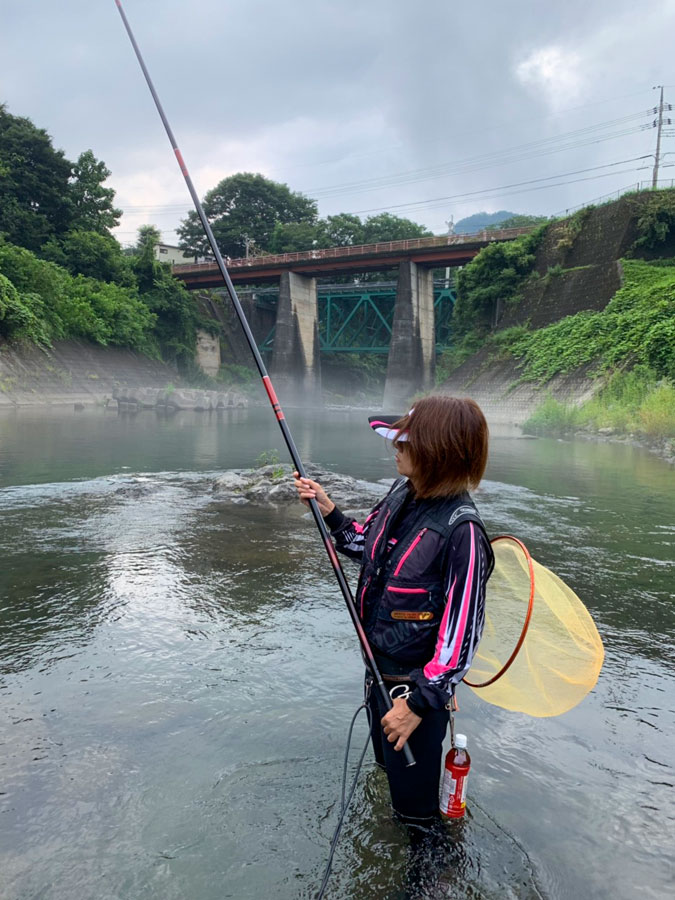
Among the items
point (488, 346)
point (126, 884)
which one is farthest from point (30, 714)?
point (488, 346)

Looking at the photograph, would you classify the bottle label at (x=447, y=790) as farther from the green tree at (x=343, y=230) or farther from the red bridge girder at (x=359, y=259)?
the green tree at (x=343, y=230)

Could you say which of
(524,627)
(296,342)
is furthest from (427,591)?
(296,342)

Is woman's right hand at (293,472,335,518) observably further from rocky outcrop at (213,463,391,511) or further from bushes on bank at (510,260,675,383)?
bushes on bank at (510,260,675,383)

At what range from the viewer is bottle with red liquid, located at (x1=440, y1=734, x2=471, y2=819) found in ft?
7.39

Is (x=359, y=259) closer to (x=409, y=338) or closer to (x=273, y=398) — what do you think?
(x=409, y=338)

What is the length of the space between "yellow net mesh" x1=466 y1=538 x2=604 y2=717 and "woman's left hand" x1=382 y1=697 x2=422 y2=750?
530 mm

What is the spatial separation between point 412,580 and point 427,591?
60 mm

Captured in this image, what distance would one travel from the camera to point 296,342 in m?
54.1

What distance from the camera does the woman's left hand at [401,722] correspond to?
2.02 metres

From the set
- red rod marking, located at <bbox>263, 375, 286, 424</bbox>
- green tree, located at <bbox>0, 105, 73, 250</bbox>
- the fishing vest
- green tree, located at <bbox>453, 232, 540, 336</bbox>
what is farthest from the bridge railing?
the fishing vest

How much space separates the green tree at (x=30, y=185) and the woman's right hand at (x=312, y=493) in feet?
147

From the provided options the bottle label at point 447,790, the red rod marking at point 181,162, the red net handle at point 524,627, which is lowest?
Result: the bottle label at point 447,790

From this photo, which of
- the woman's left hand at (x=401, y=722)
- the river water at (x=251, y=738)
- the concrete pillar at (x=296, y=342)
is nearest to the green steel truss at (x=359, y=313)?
the concrete pillar at (x=296, y=342)

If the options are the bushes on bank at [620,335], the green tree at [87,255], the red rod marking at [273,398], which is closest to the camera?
the red rod marking at [273,398]
